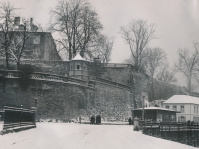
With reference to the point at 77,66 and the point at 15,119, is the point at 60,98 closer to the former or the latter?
the point at 77,66

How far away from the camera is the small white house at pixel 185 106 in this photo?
59.2m

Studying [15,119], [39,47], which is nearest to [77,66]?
[39,47]

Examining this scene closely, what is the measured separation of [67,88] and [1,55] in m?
11.0

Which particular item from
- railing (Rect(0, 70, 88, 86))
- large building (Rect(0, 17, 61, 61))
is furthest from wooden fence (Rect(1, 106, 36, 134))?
large building (Rect(0, 17, 61, 61))

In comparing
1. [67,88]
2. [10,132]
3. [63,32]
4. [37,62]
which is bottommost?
[10,132]

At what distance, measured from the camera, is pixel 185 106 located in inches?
2346

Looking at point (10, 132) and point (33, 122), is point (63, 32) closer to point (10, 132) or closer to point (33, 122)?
point (33, 122)

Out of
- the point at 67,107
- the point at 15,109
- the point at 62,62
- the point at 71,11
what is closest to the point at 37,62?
the point at 62,62

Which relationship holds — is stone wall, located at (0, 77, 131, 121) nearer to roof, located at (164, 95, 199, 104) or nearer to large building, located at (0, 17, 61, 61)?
large building, located at (0, 17, 61, 61)

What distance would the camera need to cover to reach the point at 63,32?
49.9m

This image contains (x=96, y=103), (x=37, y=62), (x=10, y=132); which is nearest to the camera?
(x=10, y=132)

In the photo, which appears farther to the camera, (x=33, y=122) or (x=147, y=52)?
(x=147, y=52)

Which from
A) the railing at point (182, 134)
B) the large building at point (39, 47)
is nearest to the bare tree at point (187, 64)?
Answer: the railing at point (182, 134)

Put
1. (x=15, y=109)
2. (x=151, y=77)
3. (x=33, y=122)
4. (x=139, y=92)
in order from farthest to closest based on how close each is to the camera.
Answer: (x=151, y=77)
(x=139, y=92)
(x=33, y=122)
(x=15, y=109)
